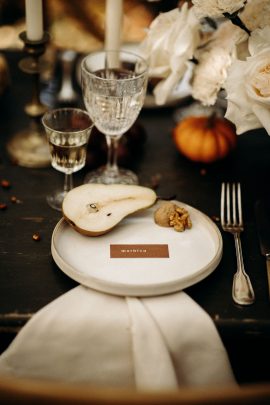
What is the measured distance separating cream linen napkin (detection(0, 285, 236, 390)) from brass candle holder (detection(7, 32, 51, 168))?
392 mm

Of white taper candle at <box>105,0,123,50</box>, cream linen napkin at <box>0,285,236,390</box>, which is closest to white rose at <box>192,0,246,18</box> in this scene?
white taper candle at <box>105,0,123,50</box>

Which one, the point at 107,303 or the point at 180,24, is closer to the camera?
the point at 107,303

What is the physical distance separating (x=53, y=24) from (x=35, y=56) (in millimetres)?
501

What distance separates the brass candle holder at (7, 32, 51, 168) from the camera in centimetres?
101

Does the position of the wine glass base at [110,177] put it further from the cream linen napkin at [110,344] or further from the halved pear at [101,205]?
the cream linen napkin at [110,344]

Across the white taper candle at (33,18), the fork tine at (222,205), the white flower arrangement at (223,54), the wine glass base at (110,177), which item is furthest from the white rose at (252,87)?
the white taper candle at (33,18)

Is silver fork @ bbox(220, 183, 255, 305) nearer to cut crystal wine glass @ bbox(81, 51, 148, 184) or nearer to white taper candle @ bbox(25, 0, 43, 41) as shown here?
cut crystal wine glass @ bbox(81, 51, 148, 184)

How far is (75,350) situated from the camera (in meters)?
0.71

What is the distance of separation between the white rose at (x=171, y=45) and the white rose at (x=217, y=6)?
0.35 feet

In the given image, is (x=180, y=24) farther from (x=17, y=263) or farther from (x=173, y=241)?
(x=17, y=263)

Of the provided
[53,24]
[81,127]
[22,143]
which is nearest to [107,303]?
[81,127]

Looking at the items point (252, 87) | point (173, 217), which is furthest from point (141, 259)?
point (252, 87)

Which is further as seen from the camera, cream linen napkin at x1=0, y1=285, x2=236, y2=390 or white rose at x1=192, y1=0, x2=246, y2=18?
white rose at x1=192, y1=0, x2=246, y2=18

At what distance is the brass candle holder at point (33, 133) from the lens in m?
1.01
